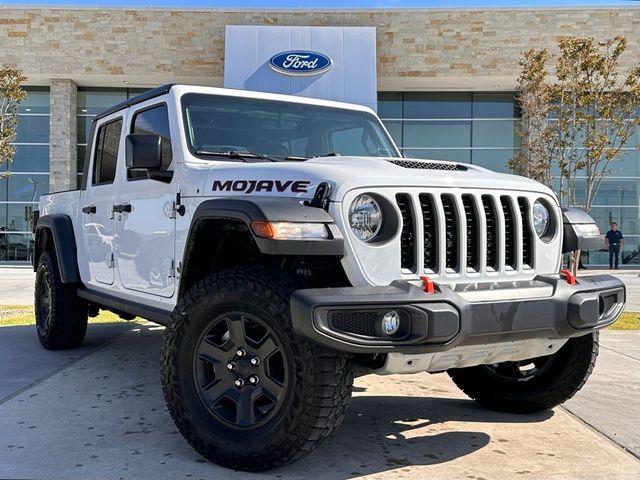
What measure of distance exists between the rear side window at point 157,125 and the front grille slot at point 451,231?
1.68 m

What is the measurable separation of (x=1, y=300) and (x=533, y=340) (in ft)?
32.4

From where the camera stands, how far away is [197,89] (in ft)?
13.1

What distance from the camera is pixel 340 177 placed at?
9.09ft

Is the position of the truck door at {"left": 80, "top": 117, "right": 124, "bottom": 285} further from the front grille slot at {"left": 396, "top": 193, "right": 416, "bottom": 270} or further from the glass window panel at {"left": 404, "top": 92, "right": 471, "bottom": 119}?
the glass window panel at {"left": 404, "top": 92, "right": 471, "bottom": 119}

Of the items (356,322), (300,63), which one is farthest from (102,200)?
(300,63)

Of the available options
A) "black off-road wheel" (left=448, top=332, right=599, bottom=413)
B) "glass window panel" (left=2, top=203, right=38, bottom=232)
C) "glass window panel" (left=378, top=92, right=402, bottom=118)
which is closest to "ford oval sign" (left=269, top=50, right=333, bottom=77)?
"glass window panel" (left=378, top=92, right=402, bottom=118)

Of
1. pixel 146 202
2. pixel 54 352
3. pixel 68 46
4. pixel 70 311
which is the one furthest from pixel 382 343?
pixel 68 46

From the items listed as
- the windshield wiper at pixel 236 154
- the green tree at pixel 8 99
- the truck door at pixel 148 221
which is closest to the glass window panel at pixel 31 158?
the green tree at pixel 8 99

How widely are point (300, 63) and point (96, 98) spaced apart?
8758 mm

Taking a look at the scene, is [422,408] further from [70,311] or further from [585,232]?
[70,311]

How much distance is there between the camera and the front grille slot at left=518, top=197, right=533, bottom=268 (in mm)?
3199

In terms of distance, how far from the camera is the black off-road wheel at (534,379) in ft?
11.8

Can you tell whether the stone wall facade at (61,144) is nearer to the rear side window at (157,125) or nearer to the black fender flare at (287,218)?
the rear side window at (157,125)

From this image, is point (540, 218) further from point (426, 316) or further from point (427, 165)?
point (426, 316)
